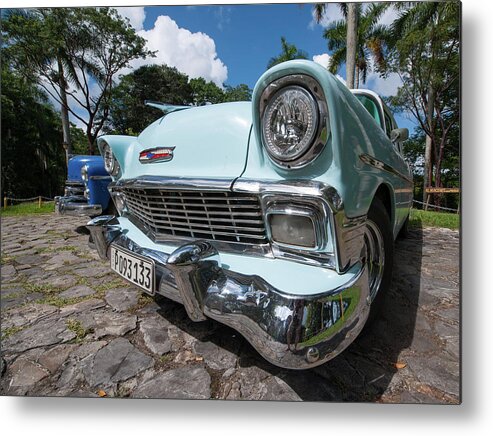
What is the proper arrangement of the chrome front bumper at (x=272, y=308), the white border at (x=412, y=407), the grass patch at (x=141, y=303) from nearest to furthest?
the chrome front bumper at (x=272, y=308), the white border at (x=412, y=407), the grass patch at (x=141, y=303)

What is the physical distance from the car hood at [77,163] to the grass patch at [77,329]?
958 mm

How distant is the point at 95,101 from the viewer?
1540mm

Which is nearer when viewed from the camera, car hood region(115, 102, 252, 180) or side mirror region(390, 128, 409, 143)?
car hood region(115, 102, 252, 180)

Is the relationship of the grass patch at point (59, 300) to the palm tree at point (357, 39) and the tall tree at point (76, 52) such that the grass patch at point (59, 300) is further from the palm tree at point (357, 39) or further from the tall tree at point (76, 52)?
the palm tree at point (357, 39)

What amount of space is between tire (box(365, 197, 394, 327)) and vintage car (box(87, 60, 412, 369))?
0.01m

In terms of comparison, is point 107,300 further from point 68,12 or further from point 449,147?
point 449,147

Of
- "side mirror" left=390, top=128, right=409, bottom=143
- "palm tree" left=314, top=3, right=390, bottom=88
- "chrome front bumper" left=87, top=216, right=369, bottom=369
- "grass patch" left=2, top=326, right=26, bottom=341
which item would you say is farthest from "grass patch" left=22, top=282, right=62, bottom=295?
"side mirror" left=390, top=128, right=409, bottom=143

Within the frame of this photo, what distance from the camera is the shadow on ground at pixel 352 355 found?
0.92m

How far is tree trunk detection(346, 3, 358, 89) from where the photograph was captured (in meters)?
1.16

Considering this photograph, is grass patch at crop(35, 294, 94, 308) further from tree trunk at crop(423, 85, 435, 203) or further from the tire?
tree trunk at crop(423, 85, 435, 203)

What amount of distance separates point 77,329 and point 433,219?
65.8 inches

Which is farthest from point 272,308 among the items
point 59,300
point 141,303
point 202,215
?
point 59,300

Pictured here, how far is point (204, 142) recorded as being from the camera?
1079 millimetres

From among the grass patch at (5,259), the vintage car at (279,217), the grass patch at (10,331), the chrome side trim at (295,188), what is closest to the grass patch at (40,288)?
the grass patch at (5,259)
